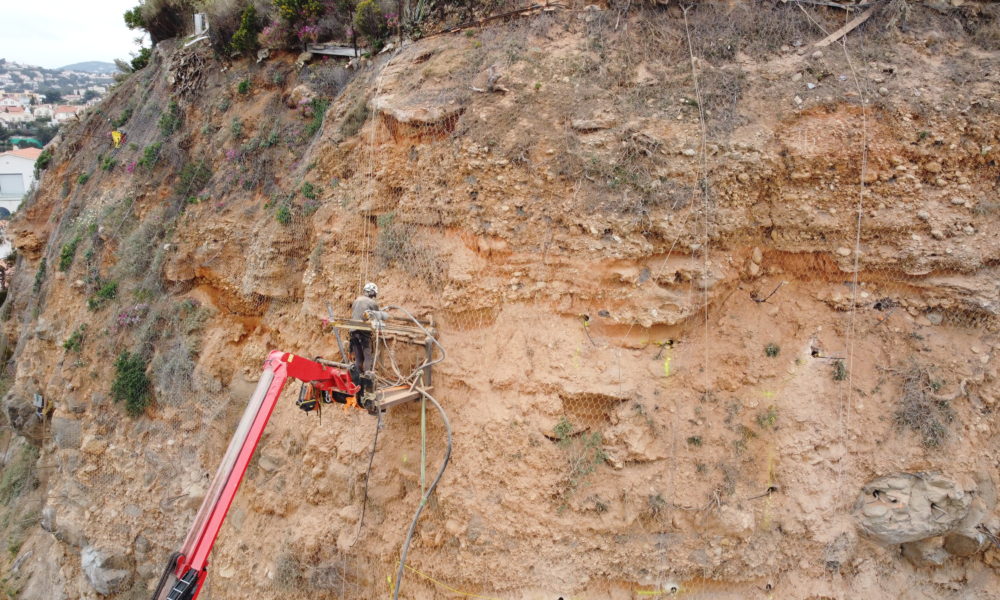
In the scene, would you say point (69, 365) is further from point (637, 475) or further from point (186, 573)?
point (637, 475)

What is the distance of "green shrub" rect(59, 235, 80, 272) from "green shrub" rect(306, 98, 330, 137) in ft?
18.3

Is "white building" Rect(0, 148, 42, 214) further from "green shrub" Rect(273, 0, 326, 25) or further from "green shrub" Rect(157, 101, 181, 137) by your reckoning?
"green shrub" Rect(273, 0, 326, 25)

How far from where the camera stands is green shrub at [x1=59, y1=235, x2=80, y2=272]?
10.4 meters

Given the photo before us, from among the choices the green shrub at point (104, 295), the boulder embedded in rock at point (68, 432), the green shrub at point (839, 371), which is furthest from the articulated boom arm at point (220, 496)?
the green shrub at point (104, 295)

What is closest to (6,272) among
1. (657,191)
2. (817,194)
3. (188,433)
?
(188,433)

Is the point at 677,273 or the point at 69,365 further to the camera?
the point at 69,365

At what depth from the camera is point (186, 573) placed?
11.1ft

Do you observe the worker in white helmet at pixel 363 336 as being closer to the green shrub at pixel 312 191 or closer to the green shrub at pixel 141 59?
the green shrub at pixel 312 191

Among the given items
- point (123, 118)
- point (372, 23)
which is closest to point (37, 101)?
point (123, 118)

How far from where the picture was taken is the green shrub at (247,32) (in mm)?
9688

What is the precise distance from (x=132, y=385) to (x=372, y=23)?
6.76m

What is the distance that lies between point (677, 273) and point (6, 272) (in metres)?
20.6

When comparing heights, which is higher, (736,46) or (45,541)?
→ (736,46)

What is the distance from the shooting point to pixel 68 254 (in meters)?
10.4
